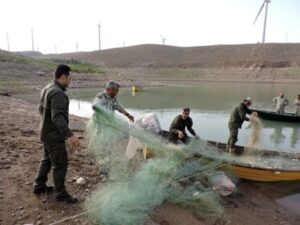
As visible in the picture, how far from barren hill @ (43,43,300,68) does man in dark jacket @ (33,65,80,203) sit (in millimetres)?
69965

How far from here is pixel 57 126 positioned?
3793mm

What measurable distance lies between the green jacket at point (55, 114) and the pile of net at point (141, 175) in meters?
1.09

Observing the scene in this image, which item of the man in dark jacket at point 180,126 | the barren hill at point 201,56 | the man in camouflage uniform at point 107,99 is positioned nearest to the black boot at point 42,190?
the man in camouflage uniform at point 107,99

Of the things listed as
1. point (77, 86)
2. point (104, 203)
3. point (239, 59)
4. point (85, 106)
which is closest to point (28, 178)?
point (104, 203)

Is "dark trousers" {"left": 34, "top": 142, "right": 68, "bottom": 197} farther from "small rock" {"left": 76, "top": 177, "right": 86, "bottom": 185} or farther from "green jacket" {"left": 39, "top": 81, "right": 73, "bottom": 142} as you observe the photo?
"small rock" {"left": 76, "top": 177, "right": 86, "bottom": 185}

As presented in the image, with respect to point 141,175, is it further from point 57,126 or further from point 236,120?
point 236,120

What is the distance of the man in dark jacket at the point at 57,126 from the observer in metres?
3.79

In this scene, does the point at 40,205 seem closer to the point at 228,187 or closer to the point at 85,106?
the point at 228,187

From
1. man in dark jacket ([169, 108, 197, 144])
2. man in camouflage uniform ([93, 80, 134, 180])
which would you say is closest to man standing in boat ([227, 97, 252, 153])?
man in dark jacket ([169, 108, 197, 144])

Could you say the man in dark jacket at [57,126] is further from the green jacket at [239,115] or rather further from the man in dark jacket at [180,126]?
the green jacket at [239,115]

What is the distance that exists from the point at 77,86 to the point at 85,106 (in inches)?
495

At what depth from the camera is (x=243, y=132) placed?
13477 mm

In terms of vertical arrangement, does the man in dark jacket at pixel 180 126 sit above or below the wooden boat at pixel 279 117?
above

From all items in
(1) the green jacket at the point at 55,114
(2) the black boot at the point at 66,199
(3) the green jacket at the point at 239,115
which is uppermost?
(1) the green jacket at the point at 55,114
